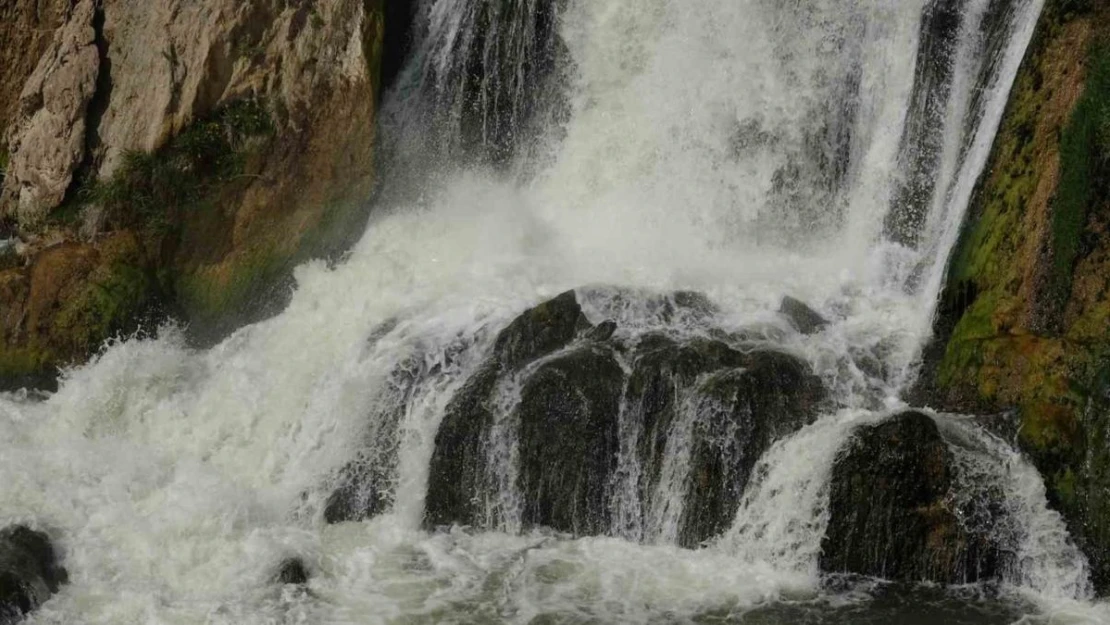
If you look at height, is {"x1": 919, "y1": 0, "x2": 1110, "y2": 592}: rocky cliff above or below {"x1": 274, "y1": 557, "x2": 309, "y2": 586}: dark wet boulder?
above

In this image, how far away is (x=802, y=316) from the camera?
14008 millimetres

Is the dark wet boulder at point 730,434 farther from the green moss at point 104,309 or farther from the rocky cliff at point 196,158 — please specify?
the green moss at point 104,309

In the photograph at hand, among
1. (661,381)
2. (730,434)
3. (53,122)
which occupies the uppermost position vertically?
(53,122)

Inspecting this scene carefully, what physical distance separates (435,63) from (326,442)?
21.7ft

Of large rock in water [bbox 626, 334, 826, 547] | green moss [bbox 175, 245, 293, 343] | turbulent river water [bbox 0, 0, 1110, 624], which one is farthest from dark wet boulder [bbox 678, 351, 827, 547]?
green moss [bbox 175, 245, 293, 343]

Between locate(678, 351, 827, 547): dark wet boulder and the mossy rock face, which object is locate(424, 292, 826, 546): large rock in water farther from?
the mossy rock face

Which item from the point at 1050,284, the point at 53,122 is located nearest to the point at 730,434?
the point at 1050,284

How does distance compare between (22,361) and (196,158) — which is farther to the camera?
(196,158)

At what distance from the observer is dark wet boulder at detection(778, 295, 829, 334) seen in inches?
545

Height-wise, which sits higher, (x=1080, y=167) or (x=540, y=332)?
(x=1080, y=167)

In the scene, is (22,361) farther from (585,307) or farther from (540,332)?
(585,307)

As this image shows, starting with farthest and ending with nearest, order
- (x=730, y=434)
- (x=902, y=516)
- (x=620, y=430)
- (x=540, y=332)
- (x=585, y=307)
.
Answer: (x=585, y=307), (x=540, y=332), (x=620, y=430), (x=730, y=434), (x=902, y=516)

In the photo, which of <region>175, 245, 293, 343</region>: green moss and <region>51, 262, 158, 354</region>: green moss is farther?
<region>175, 245, 293, 343</region>: green moss

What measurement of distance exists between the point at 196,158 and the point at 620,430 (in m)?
7.84
